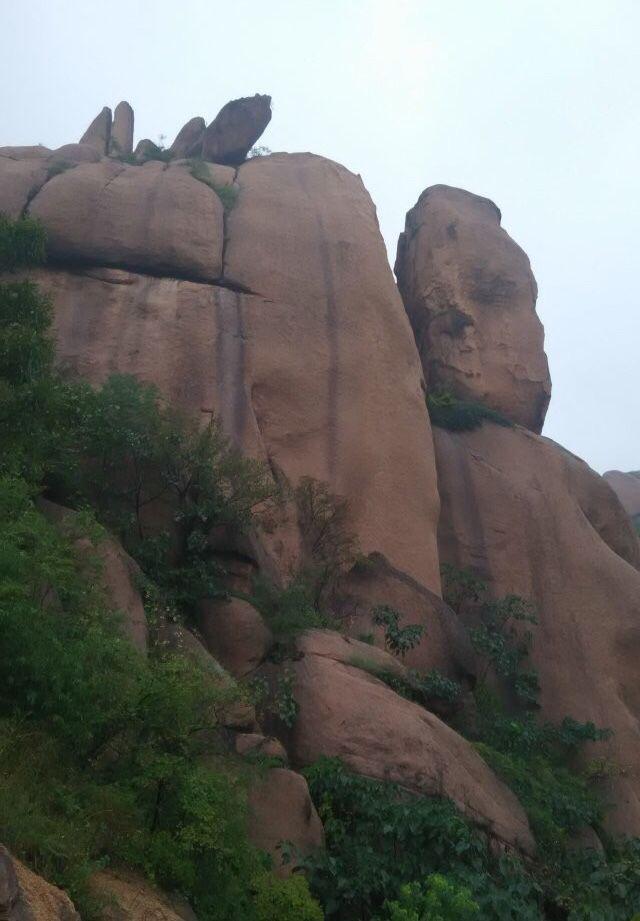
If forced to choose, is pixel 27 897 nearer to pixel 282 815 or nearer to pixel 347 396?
pixel 282 815

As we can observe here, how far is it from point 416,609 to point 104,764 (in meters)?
10.1

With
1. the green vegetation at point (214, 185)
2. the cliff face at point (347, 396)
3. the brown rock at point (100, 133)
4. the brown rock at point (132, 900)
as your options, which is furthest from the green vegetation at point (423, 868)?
the brown rock at point (100, 133)

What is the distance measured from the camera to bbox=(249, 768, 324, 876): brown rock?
1100cm

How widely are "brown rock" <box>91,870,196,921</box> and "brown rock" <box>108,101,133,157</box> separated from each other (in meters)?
23.0

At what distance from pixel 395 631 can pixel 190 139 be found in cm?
1691

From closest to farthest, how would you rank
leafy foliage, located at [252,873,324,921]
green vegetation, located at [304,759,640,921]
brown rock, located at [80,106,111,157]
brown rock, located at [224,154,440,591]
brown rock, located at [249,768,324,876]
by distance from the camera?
leafy foliage, located at [252,873,324,921] < green vegetation, located at [304,759,640,921] < brown rock, located at [249,768,324,876] < brown rock, located at [224,154,440,591] < brown rock, located at [80,106,111,157]

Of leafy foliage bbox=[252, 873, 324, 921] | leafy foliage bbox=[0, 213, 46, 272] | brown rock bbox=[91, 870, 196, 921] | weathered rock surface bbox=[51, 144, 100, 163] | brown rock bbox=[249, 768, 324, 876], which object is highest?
weathered rock surface bbox=[51, 144, 100, 163]

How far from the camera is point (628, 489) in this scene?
46.3 m

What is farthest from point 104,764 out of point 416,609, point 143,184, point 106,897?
point 143,184

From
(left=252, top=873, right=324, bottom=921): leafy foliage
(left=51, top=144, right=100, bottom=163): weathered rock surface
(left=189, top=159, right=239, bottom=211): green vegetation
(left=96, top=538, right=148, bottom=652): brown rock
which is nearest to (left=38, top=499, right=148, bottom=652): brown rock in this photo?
(left=96, top=538, right=148, bottom=652): brown rock

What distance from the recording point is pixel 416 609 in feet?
60.0

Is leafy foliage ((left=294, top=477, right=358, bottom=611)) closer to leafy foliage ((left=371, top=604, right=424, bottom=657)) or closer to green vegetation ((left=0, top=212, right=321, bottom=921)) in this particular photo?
leafy foliage ((left=371, top=604, right=424, bottom=657))

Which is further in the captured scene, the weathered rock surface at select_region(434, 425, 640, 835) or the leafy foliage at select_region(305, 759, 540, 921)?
the weathered rock surface at select_region(434, 425, 640, 835)

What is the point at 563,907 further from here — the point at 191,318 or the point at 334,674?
the point at 191,318
